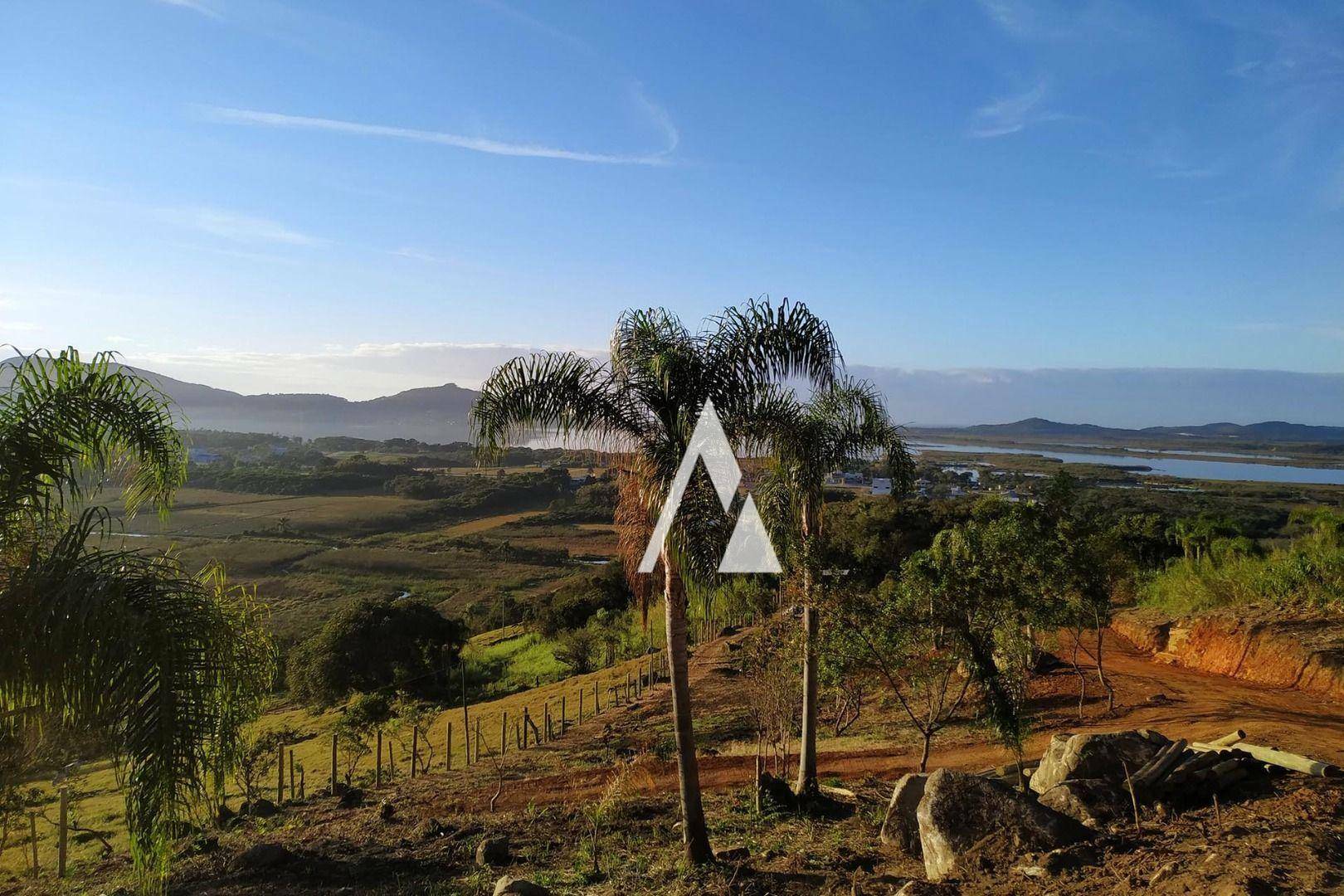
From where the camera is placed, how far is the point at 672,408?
27.3 feet

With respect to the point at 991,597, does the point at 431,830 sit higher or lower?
lower

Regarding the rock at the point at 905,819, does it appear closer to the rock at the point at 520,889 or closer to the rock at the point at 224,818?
the rock at the point at 520,889

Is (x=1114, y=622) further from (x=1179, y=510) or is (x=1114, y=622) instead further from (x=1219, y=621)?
(x=1179, y=510)

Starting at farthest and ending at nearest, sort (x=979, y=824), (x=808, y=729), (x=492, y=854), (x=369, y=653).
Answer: (x=369, y=653) → (x=808, y=729) → (x=492, y=854) → (x=979, y=824)

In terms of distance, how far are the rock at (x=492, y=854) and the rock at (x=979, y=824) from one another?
5.09m

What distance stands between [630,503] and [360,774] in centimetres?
1215

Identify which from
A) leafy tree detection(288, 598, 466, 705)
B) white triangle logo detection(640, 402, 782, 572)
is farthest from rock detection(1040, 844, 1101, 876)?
leafy tree detection(288, 598, 466, 705)

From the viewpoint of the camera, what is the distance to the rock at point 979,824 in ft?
22.6

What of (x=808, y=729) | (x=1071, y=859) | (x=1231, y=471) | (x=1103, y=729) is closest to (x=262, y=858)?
(x=808, y=729)

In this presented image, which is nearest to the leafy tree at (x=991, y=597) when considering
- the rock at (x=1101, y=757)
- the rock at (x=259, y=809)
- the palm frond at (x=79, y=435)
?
the rock at (x=1101, y=757)

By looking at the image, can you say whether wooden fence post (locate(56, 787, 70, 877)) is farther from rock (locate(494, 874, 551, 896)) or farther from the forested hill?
the forested hill

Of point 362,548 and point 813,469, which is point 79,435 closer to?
point 813,469

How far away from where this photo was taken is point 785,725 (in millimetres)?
13047

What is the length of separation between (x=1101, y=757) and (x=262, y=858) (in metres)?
10.1
